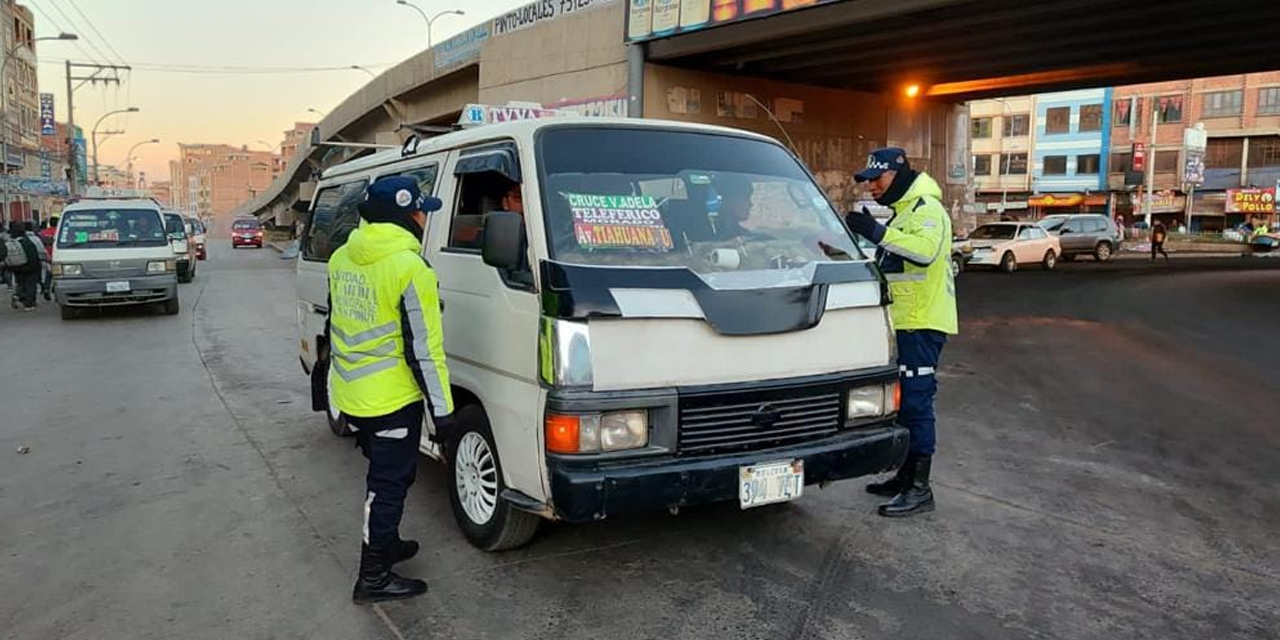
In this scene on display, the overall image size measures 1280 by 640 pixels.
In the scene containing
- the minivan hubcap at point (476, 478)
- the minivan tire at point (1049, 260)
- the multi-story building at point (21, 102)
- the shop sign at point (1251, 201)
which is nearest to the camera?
the minivan hubcap at point (476, 478)

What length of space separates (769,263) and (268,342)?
964 centimetres

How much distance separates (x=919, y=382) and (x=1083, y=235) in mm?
30588

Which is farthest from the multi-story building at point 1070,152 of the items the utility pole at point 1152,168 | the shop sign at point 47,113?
the shop sign at point 47,113

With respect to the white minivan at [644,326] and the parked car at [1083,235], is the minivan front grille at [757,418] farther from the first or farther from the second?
the parked car at [1083,235]

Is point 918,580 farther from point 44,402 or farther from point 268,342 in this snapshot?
point 268,342

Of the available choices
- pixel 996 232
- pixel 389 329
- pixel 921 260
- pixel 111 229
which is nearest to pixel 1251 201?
pixel 996 232

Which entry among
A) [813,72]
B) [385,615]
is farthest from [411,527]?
[813,72]

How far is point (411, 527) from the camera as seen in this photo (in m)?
4.77

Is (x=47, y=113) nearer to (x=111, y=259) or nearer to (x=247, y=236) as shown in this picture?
(x=247, y=236)

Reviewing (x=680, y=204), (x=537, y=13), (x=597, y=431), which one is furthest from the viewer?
(x=537, y=13)

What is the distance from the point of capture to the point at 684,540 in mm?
4539

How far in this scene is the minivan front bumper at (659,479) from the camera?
3.53m

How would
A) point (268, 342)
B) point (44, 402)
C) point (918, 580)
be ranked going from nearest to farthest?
1. point (918, 580)
2. point (44, 402)
3. point (268, 342)

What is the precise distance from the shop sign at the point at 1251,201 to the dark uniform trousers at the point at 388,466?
6006cm
